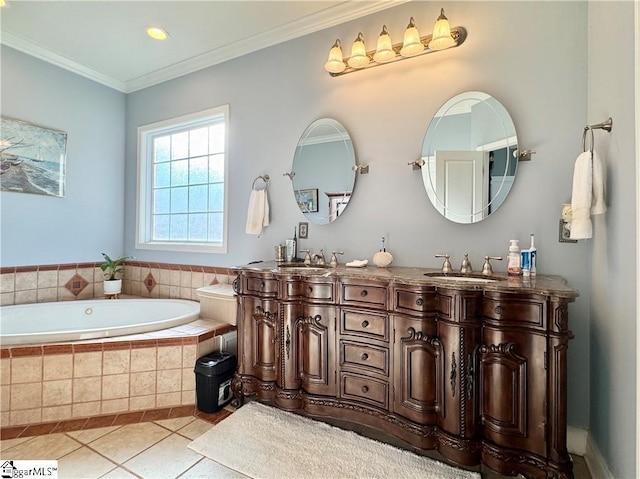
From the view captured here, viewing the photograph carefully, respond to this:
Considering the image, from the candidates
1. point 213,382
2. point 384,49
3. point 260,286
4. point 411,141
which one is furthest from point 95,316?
point 384,49

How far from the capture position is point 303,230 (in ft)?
8.18

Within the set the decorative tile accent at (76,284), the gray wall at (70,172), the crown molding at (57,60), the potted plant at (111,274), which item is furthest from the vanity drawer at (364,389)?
the crown molding at (57,60)

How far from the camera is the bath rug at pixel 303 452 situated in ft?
4.99

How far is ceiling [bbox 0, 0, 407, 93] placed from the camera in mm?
2260

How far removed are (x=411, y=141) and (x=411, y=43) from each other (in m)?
0.59

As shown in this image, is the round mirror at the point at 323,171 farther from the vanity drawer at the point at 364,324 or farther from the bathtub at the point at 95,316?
the bathtub at the point at 95,316

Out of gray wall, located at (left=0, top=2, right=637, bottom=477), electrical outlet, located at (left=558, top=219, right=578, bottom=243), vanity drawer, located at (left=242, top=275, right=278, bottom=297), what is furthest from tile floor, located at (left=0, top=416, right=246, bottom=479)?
electrical outlet, located at (left=558, top=219, right=578, bottom=243)

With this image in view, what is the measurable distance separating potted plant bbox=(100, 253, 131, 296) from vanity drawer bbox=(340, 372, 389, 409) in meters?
A: 2.65

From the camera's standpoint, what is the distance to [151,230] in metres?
3.49

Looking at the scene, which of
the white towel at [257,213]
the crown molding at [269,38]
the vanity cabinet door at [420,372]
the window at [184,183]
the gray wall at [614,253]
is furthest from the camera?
the window at [184,183]

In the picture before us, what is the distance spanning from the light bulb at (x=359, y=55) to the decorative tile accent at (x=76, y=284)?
3283 millimetres

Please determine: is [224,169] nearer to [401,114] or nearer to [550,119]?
[401,114]

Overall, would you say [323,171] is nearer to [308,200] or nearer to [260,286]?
[308,200]

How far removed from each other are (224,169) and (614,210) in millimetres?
2757
